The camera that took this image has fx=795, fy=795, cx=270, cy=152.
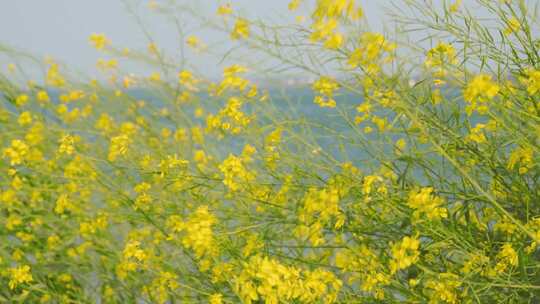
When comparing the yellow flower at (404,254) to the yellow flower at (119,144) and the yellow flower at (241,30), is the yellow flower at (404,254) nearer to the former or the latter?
the yellow flower at (241,30)

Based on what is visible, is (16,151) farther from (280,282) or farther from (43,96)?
(43,96)

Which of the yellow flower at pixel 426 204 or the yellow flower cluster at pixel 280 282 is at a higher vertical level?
the yellow flower at pixel 426 204

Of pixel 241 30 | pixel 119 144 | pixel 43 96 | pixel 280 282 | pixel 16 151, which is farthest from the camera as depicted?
pixel 43 96

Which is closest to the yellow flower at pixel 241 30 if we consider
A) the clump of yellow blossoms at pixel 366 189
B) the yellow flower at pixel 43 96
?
the clump of yellow blossoms at pixel 366 189

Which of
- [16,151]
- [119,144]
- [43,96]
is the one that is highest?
[119,144]

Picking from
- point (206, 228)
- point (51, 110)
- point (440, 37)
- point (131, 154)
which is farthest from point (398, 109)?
point (51, 110)

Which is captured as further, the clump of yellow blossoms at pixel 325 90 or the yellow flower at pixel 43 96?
the yellow flower at pixel 43 96

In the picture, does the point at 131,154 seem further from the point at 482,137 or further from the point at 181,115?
the point at 181,115

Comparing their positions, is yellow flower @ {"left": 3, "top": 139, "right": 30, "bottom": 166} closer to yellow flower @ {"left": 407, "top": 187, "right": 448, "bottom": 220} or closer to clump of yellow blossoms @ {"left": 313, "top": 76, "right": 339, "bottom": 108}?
clump of yellow blossoms @ {"left": 313, "top": 76, "right": 339, "bottom": 108}

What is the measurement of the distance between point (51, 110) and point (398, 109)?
2.60m

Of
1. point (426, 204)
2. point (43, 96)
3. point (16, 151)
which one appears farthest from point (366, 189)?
point (43, 96)

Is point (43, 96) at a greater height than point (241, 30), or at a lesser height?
lesser

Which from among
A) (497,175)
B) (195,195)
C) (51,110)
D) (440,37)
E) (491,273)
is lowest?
(51,110)

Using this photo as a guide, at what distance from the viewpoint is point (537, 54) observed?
2.30m
